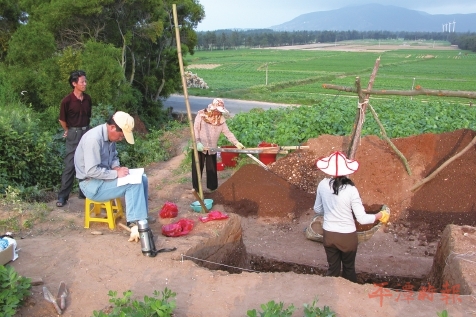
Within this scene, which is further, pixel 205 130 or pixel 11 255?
pixel 205 130

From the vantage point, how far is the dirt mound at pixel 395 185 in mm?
6836

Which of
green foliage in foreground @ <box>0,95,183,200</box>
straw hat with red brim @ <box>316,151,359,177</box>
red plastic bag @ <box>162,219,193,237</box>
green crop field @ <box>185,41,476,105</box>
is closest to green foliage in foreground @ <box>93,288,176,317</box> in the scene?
red plastic bag @ <box>162,219,193,237</box>

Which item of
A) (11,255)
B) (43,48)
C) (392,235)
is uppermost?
(43,48)

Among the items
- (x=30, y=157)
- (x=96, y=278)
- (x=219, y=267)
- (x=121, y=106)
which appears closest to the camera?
(x=96, y=278)

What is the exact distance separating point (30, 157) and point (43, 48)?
478 cm

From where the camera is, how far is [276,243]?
634cm

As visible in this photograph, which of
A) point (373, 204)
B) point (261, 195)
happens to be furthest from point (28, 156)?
point (373, 204)

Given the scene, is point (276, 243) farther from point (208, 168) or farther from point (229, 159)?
point (229, 159)

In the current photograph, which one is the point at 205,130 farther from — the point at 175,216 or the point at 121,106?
the point at 121,106

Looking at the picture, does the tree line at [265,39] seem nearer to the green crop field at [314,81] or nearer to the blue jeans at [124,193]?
the green crop field at [314,81]

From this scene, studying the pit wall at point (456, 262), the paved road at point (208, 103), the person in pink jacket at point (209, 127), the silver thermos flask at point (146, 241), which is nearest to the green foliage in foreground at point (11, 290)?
the silver thermos flask at point (146, 241)

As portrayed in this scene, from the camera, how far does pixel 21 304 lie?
3.39m

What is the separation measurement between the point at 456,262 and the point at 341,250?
1.17 m

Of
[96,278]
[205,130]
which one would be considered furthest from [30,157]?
[96,278]
